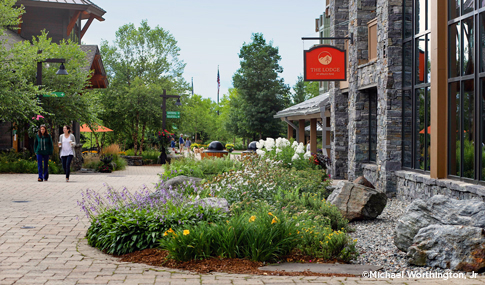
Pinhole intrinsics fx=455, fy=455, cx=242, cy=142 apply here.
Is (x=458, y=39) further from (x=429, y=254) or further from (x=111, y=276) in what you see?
(x=111, y=276)

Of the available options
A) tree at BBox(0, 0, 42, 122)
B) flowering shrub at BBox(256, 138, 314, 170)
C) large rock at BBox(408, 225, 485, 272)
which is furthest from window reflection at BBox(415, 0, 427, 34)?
tree at BBox(0, 0, 42, 122)

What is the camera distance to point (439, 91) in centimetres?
931

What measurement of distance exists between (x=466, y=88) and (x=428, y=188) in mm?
2254

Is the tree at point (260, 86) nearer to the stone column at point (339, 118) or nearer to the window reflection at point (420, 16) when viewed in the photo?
the stone column at point (339, 118)

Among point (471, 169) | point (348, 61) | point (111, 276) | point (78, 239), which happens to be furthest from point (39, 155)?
point (471, 169)

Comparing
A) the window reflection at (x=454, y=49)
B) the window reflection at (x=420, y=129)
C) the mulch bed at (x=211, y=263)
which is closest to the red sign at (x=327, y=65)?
the window reflection at (x=420, y=129)

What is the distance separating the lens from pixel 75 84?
21156 mm

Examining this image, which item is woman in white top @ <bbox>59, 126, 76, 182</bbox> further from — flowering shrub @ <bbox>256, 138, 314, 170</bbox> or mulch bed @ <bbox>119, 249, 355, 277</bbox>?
mulch bed @ <bbox>119, 249, 355, 277</bbox>

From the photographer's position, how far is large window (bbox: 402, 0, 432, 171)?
1052 centimetres

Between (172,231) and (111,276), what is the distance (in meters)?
1.08

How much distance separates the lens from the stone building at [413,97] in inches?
339

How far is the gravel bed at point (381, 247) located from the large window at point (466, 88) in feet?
5.60

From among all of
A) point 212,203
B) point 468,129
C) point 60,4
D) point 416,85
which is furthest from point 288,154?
point 60,4

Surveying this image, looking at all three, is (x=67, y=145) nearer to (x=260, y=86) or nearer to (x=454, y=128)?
(x=454, y=128)
